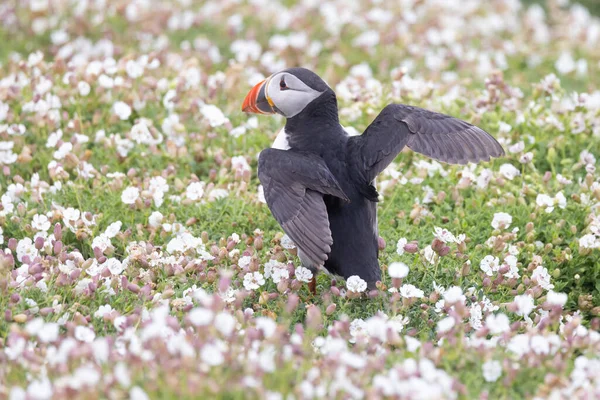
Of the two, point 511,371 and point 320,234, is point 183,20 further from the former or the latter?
point 511,371

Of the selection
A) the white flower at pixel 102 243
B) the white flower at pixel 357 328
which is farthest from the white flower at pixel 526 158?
the white flower at pixel 102 243

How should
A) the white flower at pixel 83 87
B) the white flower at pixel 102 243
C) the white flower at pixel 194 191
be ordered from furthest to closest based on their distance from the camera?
1. the white flower at pixel 83 87
2. the white flower at pixel 194 191
3. the white flower at pixel 102 243

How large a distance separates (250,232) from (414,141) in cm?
143

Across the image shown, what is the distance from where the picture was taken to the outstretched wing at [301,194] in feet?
15.0

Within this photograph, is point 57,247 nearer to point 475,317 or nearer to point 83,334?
point 83,334

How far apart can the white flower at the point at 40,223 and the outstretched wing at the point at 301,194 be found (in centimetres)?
150

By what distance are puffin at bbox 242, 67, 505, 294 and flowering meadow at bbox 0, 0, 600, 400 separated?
9.3 inches

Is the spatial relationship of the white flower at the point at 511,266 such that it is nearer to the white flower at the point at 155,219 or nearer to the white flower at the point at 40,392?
the white flower at the point at 155,219

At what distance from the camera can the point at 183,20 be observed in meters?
9.83

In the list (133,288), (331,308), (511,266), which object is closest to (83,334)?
(133,288)

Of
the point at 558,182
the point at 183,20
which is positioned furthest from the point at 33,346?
the point at 183,20

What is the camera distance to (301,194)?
4.74 meters

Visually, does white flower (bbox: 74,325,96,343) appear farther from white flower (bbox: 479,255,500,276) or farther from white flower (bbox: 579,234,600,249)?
white flower (bbox: 579,234,600,249)

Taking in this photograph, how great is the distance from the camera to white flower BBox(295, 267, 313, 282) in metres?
4.96
